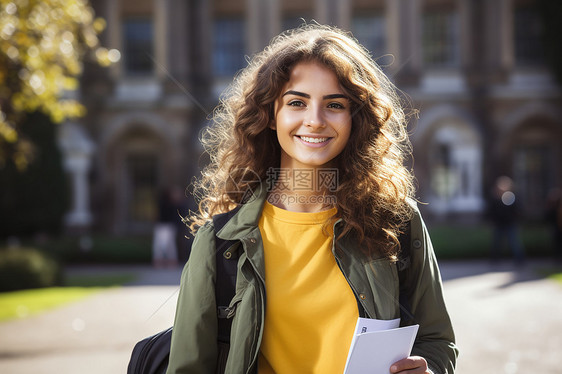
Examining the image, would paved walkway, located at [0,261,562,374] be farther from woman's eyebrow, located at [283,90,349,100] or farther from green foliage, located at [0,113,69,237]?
green foliage, located at [0,113,69,237]

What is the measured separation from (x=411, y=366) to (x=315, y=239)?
52cm

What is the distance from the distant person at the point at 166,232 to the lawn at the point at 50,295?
191 centimetres

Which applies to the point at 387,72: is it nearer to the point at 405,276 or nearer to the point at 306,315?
the point at 405,276

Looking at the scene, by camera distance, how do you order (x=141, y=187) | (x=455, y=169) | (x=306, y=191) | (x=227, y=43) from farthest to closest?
(x=227, y=43)
(x=141, y=187)
(x=455, y=169)
(x=306, y=191)

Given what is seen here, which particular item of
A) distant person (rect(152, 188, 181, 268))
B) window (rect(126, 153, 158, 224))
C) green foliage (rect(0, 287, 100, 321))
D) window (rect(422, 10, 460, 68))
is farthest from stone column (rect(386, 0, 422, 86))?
green foliage (rect(0, 287, 100, 321))

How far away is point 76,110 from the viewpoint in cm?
865

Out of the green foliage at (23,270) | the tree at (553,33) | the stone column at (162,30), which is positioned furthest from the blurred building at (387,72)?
the green foliage at (23,270)

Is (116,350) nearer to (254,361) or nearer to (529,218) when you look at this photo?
(254,361)

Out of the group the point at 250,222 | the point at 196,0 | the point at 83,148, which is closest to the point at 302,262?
the point at 250,222

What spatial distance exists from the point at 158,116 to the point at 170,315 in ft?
42.6

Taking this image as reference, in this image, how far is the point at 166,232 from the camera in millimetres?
14055

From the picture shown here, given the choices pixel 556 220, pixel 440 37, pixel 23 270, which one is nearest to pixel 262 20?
pixel 440 37

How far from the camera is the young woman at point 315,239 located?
1847 mm

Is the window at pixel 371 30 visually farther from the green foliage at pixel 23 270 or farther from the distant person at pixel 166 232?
the green foliage at pixel 23 270
